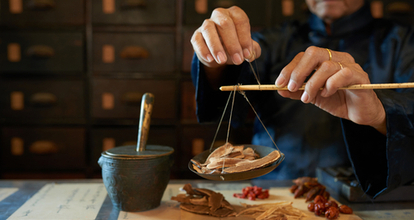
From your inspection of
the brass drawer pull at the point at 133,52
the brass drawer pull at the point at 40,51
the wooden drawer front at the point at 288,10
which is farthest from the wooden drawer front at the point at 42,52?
the wooden drawer front at the point at 288,10

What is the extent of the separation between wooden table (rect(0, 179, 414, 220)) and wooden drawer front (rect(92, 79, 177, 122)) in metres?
0.78

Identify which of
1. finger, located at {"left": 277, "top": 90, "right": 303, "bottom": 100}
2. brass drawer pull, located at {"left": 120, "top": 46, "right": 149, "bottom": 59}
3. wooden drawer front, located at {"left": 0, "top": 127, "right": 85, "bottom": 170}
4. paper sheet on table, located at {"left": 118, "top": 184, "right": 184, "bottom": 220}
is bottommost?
wooden drawer front, located at {"left": 0, "top": 127, "right": 85, "bottom": 170}

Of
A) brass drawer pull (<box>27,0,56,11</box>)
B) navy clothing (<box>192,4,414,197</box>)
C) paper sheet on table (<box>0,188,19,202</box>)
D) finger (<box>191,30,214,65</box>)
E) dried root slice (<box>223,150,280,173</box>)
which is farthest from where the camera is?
brass drawer pull (<box>27,0,56,11</box>)

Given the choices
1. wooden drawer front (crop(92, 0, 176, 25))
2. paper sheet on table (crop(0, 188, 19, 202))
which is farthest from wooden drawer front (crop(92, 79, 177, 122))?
paper sheet on table (crop(0, 188, 19, 202))

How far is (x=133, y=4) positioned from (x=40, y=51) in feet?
1.93

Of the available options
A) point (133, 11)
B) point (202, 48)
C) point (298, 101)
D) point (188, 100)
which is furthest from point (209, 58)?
point (133, 11)

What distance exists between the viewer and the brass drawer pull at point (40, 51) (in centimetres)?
172

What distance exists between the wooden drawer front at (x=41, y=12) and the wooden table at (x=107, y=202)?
1.07 meters

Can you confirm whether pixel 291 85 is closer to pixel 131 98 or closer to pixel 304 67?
pixel 304 67

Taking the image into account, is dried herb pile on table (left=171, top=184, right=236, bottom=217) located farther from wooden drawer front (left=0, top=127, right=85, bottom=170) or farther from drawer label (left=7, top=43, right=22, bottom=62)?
drawer label (left=7, top=43, right=22, bottom=62)

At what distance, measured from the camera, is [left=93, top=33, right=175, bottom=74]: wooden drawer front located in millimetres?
1750

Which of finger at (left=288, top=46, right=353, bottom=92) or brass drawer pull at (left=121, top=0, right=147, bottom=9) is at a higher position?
brass drawer pull at (left=121, top=0, right=147, bottom=9)

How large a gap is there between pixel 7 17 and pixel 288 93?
171 cm

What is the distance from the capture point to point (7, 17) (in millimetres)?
1737
